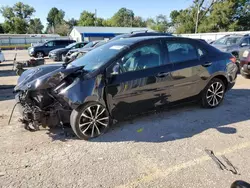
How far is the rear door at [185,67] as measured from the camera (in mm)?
4608

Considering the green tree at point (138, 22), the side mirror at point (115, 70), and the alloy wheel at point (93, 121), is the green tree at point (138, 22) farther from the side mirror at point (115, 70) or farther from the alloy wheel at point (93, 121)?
the alloy wheel at point (93, 121)

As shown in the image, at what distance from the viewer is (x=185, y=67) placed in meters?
4.73

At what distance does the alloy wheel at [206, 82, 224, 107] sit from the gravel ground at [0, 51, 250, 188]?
50 cm

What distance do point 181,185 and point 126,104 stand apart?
5.72ft

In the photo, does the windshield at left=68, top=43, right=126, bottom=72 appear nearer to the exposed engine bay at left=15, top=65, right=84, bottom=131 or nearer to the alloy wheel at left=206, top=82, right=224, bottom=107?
the exposed engine bay at left=15, top=65, right=84, bottom=131

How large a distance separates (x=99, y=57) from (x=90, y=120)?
48.2 inches

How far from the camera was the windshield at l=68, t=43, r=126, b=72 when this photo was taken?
13.3 feet

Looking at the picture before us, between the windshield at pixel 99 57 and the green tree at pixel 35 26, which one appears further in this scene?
the green tree at pixel 35 26

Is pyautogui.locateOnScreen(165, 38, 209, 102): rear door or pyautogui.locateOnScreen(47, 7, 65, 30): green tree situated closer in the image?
pyautogui.locateOnScreen(165, 38, 209, 102): rear door

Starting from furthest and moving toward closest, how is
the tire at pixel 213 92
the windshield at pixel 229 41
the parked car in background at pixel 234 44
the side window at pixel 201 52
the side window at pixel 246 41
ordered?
the windshield at pixel 229 41, the side window at pixel 246 41, the parked car in background at pixel 234 44, the tire at pixel 213 92, the side window at pixel 201 52

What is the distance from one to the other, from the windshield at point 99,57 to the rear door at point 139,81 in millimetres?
198

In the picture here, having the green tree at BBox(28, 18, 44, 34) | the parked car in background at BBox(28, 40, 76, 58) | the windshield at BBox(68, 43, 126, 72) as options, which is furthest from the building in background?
the green tree at BBox(28, 18, 44, 34)

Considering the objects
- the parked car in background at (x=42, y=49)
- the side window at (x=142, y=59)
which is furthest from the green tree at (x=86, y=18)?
the side window at (x=142, y=59)

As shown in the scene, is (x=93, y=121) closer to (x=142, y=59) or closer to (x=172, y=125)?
(x=142, y=59)
